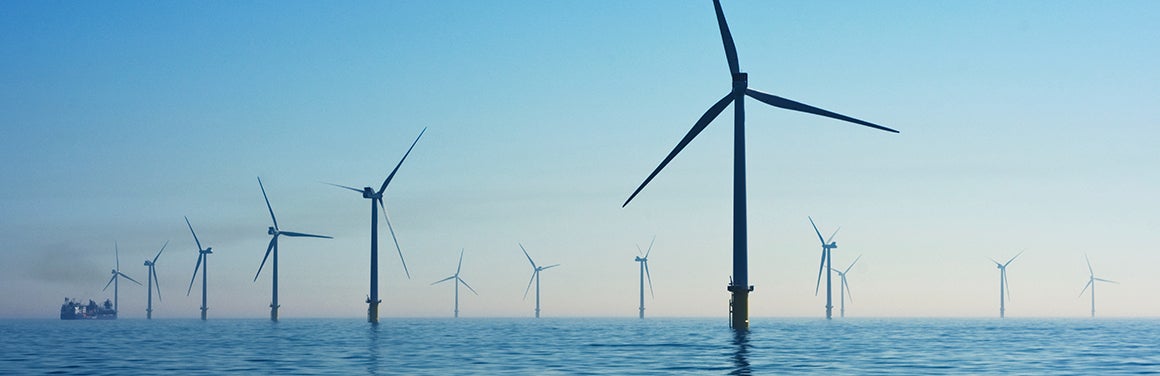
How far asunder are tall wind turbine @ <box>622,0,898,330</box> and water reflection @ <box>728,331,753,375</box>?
3.33 meters

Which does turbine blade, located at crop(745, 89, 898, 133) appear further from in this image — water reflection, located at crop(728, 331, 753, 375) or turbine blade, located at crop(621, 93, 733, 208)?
water reflection, located at crop(728, 331, 753, 375)

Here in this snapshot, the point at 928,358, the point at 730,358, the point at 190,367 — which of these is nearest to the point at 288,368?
the point at 190,367

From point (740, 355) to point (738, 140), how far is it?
28933mm

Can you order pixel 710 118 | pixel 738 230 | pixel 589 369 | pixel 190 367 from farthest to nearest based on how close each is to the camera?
pixel 710 118 → pixel 738 230 → pixel 190 367 → pixel 589 369

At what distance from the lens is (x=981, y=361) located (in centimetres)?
7438

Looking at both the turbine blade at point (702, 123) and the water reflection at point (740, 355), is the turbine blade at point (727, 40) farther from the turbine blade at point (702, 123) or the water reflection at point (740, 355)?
the water reflection at point (740, 355)

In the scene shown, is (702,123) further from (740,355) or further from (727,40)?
(740,355)

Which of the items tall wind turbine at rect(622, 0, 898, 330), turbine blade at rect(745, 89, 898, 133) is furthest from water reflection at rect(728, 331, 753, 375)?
turbine blade at rect(745, 89, 898, 133)

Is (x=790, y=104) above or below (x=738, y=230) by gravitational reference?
above

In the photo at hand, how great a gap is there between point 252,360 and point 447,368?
1655 cm

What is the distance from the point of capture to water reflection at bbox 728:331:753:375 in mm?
59825

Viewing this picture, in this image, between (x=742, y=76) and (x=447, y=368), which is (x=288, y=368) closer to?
(x=447, y=368)

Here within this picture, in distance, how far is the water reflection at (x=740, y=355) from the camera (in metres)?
59.8

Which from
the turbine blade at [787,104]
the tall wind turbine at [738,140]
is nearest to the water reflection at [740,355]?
the tall wind turbine at [738,140]
